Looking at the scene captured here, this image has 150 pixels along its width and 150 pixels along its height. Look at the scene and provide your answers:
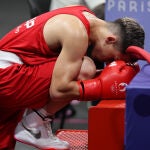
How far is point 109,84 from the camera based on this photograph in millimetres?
1895

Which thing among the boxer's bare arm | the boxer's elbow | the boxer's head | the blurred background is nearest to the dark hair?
the boxer's head

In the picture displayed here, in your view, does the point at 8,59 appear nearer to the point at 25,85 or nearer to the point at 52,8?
the point at 25,85

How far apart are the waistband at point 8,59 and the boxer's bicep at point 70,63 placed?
210 mm

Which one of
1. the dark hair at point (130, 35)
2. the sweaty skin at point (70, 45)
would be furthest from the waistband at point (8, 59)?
the dark hair at point (130, 35)

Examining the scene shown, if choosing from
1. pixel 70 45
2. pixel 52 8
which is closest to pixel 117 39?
pixel 70 45

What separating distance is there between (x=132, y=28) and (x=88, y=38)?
6.8 inches

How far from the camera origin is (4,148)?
2.14 metres

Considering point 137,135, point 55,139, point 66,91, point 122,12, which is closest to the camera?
point 137,135

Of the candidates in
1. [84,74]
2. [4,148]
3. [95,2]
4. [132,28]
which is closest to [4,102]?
[4,148]

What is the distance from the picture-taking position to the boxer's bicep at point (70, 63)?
6.29 ft

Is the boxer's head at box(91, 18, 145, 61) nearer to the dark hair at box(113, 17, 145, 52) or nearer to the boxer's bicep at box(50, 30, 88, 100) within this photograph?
the dark hair at box(113, 17, 145, 52)

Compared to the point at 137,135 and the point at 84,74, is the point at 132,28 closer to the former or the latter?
the point at 84,74

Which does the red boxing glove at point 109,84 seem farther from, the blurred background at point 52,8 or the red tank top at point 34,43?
the blurred background at point 52,8

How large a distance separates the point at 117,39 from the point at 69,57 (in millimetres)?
217
